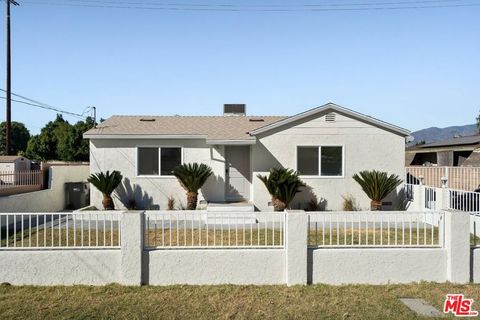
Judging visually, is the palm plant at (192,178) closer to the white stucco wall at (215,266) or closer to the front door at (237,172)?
the front door at (237,172)

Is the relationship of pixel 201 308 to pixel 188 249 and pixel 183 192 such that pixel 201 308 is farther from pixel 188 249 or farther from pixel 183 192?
pixel 183 192

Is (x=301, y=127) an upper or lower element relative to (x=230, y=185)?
upper

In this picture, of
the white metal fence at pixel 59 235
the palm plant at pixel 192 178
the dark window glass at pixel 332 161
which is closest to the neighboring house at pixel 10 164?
the white metal fence at pixel 59 235

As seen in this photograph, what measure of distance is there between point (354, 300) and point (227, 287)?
2104mm

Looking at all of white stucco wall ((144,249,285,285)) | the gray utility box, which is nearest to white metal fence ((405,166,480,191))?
white stucco wall ((144,249,285,285))

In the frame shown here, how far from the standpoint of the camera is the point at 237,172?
45.0 feet

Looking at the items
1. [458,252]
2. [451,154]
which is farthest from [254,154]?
[451,154]

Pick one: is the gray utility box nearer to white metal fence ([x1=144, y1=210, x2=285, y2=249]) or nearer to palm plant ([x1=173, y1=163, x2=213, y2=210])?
palm plant ([x1=173, y1=163, x2=213, y2=210])

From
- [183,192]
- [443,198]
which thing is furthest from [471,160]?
[183,192]

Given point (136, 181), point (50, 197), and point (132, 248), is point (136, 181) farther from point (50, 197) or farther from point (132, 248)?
point (132, 248)

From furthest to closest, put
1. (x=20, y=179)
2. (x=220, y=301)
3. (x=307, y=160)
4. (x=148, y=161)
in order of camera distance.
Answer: (x=20, y=179)
(x=148, y=161)
(x=307, y=160)
(x=220, y=301)

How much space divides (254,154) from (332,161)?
2918 mm

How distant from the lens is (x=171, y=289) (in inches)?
234

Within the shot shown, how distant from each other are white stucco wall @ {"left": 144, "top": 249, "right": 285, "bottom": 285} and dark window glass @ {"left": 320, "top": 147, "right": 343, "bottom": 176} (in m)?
7.19
